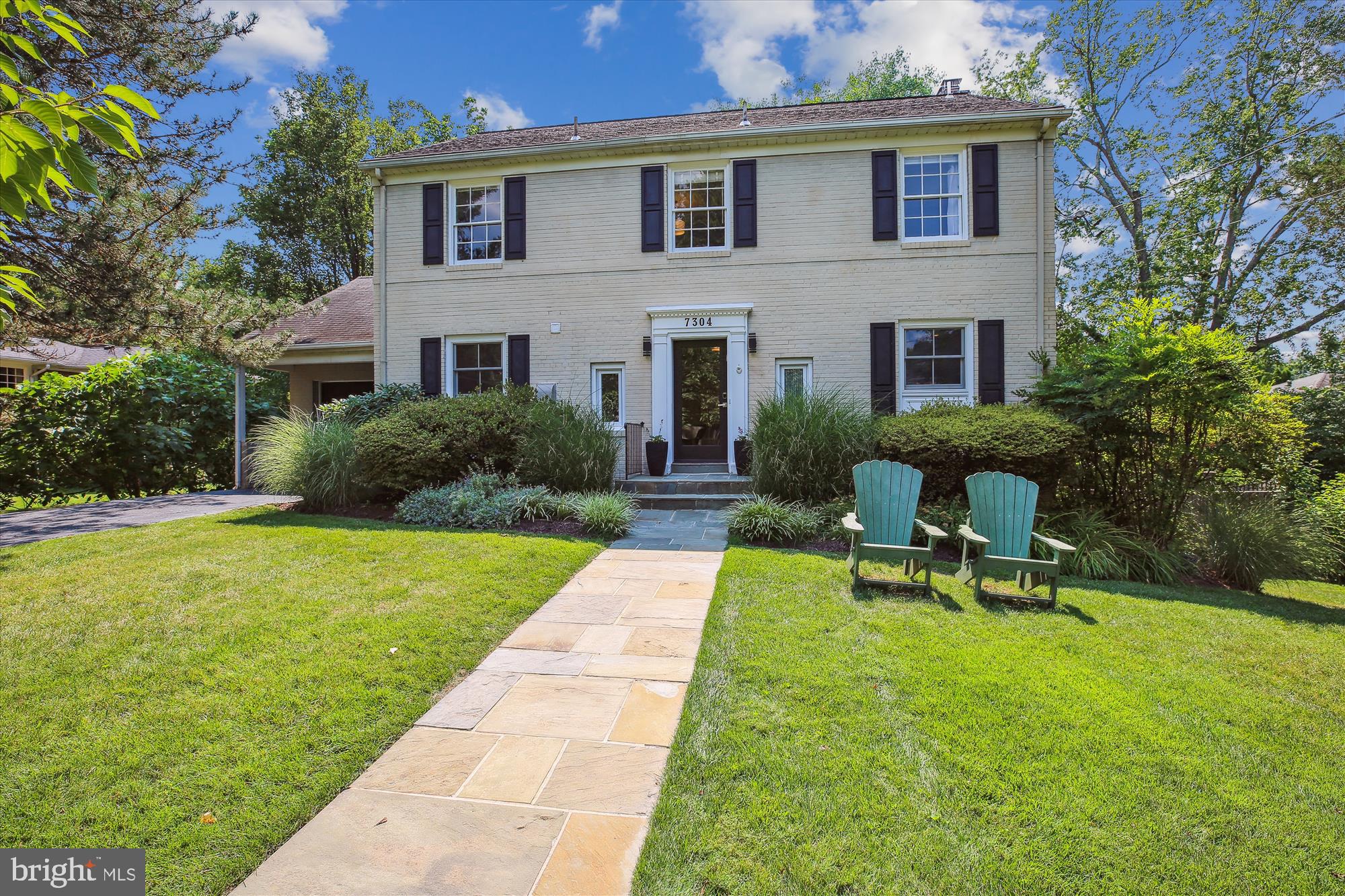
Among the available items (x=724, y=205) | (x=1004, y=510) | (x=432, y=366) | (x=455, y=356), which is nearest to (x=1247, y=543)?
(x=1004, y=510)

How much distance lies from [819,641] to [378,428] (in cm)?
669

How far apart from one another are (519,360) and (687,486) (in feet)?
13.7

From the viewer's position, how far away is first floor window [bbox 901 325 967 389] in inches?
407

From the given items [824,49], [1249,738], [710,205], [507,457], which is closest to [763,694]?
[1249,738]

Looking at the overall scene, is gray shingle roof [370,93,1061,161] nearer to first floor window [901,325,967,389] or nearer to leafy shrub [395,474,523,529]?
first floor window [901,325,967,389]

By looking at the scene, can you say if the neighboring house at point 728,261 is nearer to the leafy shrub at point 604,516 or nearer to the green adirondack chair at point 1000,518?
the leafy shrub at point 604,516

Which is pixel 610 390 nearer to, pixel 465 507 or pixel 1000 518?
pixel 465 507

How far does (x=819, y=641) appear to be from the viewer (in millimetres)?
3719

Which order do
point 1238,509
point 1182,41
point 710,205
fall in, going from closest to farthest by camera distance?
point 1238,509
point 710,205
point 1182,41

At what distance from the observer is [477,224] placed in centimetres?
1169

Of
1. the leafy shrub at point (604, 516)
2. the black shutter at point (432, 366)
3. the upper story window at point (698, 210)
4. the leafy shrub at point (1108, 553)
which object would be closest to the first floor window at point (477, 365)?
the black shutter at point (432, 366)

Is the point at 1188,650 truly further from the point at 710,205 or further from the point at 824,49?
the point at 824,49

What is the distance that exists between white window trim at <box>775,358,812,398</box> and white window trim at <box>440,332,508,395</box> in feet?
16.1

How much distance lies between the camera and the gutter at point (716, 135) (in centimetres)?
987
